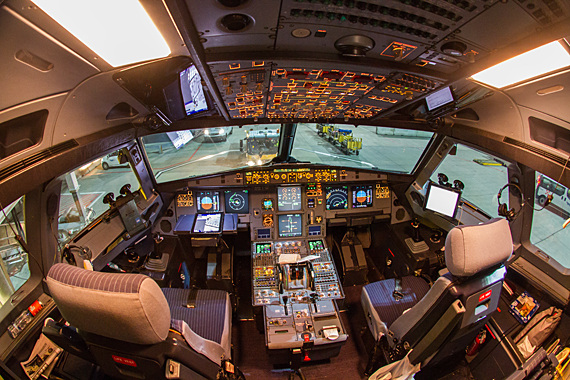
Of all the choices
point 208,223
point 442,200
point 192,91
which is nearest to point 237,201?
point 208,223

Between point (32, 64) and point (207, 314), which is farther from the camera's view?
point (207, 314)

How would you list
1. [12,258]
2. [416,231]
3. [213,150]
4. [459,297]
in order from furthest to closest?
[213,150] < [416,231] < [12,258] < [459,297]

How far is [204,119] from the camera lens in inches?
119

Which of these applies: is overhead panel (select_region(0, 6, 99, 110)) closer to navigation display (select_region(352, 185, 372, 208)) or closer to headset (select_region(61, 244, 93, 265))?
headset (select_region(61, 244, 93, 265))

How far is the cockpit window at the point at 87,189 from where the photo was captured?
2.56 m

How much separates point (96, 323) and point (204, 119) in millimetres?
2244

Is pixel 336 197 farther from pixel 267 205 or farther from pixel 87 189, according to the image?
pixel 87 189

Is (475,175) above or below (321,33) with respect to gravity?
below

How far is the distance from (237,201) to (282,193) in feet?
2.24

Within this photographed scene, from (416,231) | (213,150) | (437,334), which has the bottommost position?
(437,334)

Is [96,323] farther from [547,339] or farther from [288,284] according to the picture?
[547,339]

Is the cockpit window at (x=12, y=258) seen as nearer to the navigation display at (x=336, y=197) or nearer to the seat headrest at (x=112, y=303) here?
the seat headrest at (x=112, y=303)

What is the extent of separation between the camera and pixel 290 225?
4.27 m

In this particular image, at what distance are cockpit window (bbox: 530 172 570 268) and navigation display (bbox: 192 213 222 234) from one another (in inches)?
132
